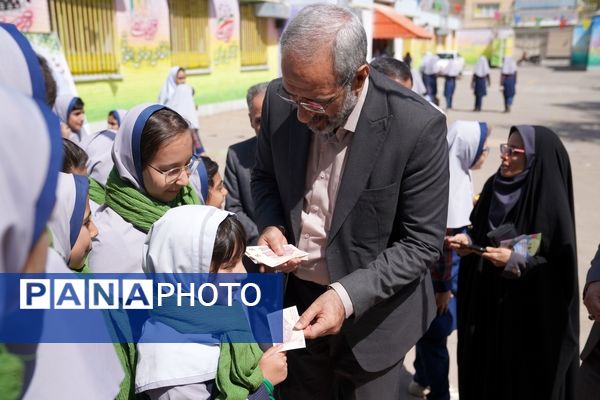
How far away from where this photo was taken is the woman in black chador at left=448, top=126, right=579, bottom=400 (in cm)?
256

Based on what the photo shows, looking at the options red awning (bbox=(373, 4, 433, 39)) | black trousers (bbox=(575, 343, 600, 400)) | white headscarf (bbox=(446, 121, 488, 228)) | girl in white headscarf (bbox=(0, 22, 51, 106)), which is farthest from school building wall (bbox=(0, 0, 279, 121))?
red awning (bbox=(373, 4, 433, 39))

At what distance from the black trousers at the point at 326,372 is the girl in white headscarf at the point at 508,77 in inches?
594

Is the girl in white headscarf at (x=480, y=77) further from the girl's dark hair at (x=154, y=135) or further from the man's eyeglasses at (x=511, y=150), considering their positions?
the girl's dark hair at (x=154, y=135)

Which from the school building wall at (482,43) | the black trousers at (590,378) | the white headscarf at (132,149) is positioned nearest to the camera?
the white headscarf at (132,149)

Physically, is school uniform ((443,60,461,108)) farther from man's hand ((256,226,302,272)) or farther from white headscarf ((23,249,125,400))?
white headscarf ((23,249,125,400))

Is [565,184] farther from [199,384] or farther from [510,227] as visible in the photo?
[199,384]

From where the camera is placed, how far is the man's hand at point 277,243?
203cm

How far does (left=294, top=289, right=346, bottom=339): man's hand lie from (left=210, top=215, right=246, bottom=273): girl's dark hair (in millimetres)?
325

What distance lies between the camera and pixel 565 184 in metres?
2.59

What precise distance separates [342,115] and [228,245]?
65 cm

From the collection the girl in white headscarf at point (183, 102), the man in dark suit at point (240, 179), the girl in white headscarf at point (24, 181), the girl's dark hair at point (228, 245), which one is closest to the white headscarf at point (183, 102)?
the girl in white headscarf at point (183, 102)

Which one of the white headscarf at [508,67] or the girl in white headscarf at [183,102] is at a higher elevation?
the white headscarf at [508,67]

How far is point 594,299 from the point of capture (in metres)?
2.23

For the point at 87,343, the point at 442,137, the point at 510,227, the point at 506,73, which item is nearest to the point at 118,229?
the point at 87,343
